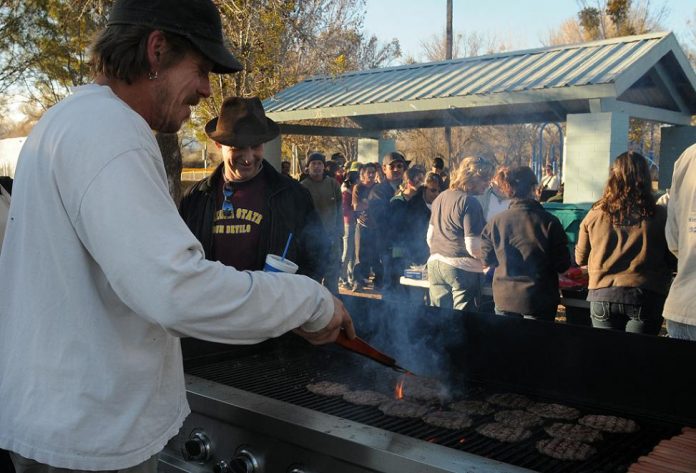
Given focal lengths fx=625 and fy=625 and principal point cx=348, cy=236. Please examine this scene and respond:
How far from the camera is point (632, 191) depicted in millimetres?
4410

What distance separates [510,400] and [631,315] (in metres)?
2.29

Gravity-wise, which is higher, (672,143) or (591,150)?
(672,143)

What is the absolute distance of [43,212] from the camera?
143cm

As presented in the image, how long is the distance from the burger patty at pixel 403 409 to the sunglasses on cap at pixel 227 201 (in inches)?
66.0

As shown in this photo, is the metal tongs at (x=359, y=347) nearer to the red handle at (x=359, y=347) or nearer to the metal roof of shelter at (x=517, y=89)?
the red handle at (x=359, y=347)

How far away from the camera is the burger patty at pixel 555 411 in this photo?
8.02ft

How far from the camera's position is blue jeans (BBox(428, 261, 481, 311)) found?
5543 mm

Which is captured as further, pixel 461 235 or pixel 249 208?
pixel 461 235

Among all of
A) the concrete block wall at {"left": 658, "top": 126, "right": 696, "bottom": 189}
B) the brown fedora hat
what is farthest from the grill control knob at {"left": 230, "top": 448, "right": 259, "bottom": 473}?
the concrete block wall at {"left": 658, "top": 126, "right": 696, "bottom": 189}

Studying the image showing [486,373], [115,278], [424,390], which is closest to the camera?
[115,278]

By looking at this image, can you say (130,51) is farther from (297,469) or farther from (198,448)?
(198,448)

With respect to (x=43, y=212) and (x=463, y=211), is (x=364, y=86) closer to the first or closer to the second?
(x=463, y=211)

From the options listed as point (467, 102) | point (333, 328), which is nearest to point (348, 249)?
point (467, 102)

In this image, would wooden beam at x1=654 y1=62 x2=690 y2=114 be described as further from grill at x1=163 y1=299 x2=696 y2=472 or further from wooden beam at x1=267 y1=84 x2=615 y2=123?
grill at x1=163 y1=299 x2=696 y2=472
